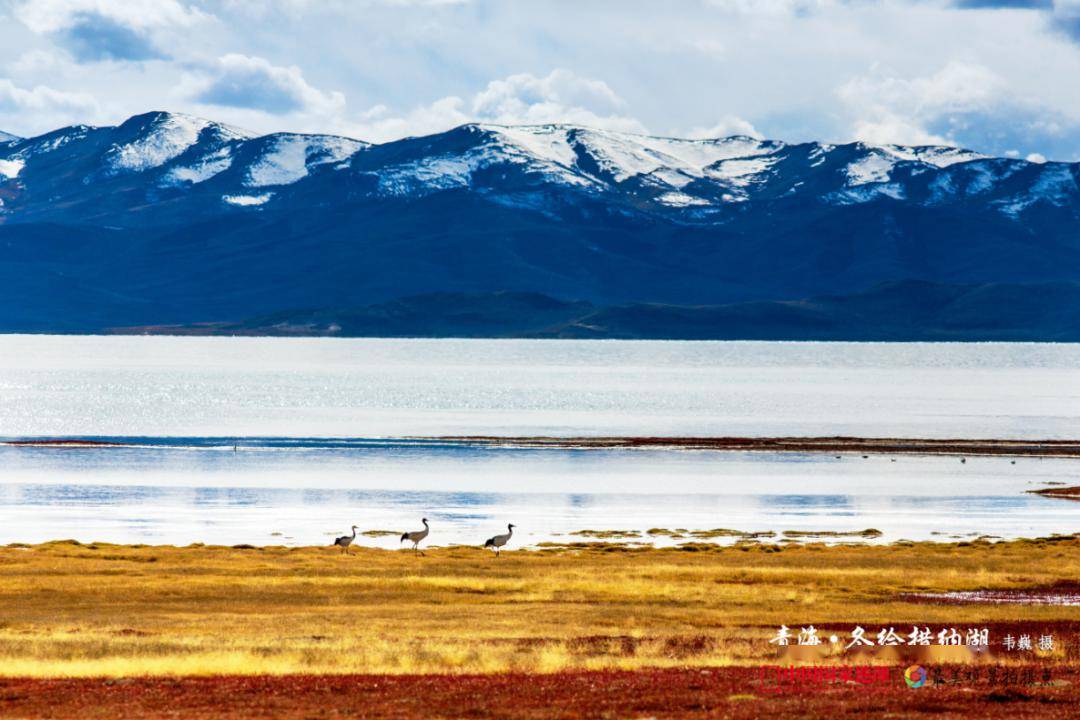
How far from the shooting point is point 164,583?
48.5 meters

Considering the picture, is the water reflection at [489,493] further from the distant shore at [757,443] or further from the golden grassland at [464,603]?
the golden grassland at [464,603]

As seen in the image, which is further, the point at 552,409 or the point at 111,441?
the point at 552,409

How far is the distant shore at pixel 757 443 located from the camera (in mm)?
129500

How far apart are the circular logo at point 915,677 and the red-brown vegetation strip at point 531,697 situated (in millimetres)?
196

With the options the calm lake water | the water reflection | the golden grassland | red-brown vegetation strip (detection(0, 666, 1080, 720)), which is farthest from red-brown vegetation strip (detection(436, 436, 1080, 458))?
red-brown vegetation strip (detection(0, 666, 1080, 720))

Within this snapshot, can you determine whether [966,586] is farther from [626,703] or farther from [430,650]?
[626,703]

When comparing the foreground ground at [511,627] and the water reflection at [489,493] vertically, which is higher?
the water reflection at [489,493]

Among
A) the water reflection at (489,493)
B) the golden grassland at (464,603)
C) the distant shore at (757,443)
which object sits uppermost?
the distant shore at (757,443)

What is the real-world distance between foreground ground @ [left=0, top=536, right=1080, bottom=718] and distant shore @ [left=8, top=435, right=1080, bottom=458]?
63268 mm

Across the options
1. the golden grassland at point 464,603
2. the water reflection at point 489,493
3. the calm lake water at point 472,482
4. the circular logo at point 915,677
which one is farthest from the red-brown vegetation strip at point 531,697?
the calm lake water at point 472,482

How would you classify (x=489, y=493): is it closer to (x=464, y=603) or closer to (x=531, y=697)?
(x=464, y=603)

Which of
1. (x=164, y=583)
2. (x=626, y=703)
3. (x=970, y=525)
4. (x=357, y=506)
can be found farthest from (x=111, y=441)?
(x=626, y=703)

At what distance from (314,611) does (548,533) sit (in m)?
29.0

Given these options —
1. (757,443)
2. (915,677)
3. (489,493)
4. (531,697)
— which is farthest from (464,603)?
(757,443)
